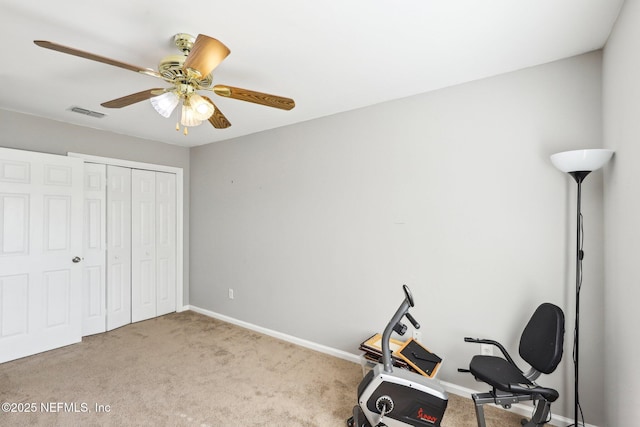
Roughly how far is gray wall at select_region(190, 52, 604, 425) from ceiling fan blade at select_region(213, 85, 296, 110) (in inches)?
45.7

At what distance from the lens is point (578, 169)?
178 centimetres

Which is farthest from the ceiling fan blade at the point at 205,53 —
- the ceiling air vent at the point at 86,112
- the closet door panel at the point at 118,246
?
the closet door panel at the point at 118,246

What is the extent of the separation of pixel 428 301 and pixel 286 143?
2.19 m

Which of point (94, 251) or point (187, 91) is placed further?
point (94, 251)

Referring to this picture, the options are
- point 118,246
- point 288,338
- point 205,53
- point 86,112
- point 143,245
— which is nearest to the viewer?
point 205,53

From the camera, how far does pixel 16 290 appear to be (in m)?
2.91

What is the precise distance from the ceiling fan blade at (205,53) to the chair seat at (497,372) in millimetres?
2298

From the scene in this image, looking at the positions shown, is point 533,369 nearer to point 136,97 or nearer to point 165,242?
point 136,97

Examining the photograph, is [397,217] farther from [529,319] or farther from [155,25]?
[155,25]

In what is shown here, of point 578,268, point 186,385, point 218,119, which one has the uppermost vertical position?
point 218,119

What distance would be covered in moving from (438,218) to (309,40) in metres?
1.64

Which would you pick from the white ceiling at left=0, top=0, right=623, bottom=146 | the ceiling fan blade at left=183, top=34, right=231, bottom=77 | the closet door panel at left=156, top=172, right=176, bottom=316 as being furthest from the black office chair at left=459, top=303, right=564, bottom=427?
the closet door panel at left=156, top=172, right=176, bottom=316

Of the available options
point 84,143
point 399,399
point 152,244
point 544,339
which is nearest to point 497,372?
point 544,339

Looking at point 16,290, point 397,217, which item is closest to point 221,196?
point 16,290
